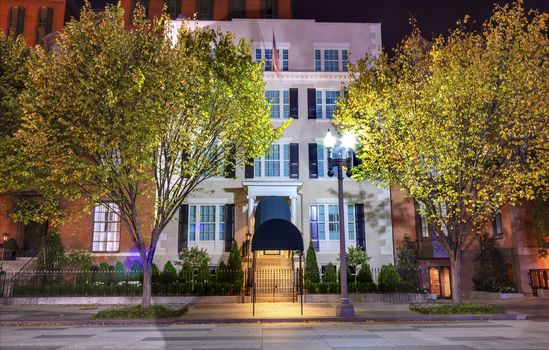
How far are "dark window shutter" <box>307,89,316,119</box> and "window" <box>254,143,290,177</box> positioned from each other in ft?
8.43

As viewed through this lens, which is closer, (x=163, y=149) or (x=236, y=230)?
(x=163, y=149)

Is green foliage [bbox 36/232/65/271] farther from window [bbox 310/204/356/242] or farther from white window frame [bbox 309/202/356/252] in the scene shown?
window [bbox 310/204/356/242]

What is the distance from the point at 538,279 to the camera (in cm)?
2575

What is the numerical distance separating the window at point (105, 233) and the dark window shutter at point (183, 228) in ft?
12.3

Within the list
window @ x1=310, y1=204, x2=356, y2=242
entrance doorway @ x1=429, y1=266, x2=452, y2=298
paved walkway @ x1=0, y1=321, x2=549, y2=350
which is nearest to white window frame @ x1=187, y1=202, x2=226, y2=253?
window @ x1=310, y1=204, x2=356, y2=242

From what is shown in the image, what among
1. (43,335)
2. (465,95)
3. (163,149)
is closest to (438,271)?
(465,95)

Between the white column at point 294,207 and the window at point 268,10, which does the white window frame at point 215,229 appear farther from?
the window at point 268,10

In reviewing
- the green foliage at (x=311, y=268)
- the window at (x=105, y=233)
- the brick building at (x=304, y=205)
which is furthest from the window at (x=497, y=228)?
the window at (x=105, y=233)

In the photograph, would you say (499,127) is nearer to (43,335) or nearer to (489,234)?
(489,234)

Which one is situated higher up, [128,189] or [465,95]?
[465,95]

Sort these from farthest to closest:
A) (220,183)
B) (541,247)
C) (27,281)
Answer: (220,183) < (541,247) < (27,281)

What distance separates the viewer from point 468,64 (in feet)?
60.6

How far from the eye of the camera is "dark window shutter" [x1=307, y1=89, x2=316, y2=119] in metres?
28.4

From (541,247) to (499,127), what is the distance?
11.6 m
